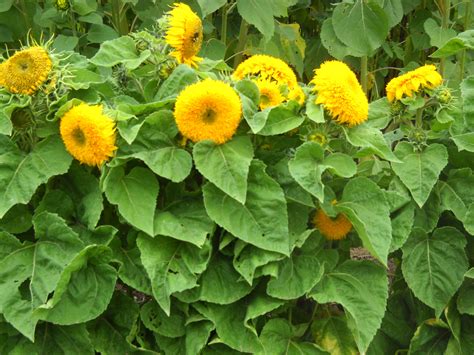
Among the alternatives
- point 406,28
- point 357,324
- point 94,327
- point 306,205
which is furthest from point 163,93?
point 406,28

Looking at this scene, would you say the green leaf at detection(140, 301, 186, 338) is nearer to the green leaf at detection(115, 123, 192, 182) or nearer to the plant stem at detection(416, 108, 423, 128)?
the green leaf at detection(115, 123, 192, 182)

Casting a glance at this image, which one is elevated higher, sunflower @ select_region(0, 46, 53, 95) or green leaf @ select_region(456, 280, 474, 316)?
sunflower @ select_region(0, 46, 53, 95)

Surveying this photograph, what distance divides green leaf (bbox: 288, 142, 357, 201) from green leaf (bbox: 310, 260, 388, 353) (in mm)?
264

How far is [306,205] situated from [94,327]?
623 millimetres

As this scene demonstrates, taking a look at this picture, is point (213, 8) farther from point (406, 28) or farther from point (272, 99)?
point (406, 28)

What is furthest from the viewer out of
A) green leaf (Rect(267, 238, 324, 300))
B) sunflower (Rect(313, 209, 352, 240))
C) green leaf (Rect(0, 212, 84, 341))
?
sunflower (Rect(313, 209, 352, 240))

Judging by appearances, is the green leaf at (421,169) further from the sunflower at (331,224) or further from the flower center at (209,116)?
the flower center at (209,116)

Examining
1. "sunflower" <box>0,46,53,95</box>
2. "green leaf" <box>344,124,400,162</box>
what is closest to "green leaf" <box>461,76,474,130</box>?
"green leaf" <box>344,124,400,162</box>

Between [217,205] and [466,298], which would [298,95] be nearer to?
[217,205]

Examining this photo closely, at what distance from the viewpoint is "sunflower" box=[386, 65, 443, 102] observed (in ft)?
7.40

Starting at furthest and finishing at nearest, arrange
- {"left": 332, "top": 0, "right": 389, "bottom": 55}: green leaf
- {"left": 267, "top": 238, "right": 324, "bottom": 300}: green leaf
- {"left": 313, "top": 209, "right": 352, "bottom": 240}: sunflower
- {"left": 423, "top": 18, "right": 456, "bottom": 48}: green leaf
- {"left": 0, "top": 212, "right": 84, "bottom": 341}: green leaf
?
1. {"left": 423, "top": 18, "right": 456, "bottom": 48}: green leaf
2. {"left": 332, "top": 0, "right": 389, "bottom": 55}: green leaf
3. {"left": 313, "top": 209, "right": 352, "bottom": 240}: sunflower
4. {"left": 267, "top": 238, "right": 324, "bottom": 300}: green leaf
5. {"left": 0, "top": 212, "right": 84, "bottom": 341}: green leaf

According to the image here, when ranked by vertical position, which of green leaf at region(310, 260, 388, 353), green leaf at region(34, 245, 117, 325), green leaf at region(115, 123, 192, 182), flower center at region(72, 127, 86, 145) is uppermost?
flower center at region(72, 127, 86, 145)

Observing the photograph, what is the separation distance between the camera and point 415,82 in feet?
7.39

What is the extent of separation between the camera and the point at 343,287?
2150 mm
